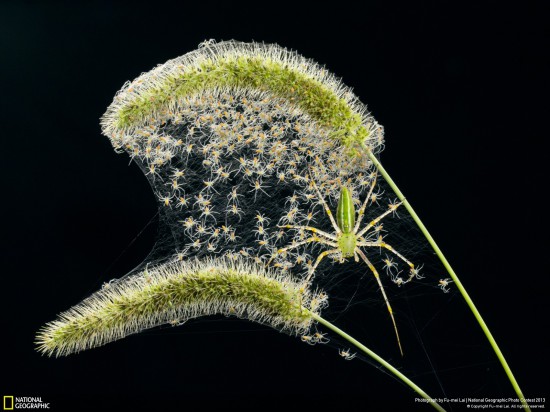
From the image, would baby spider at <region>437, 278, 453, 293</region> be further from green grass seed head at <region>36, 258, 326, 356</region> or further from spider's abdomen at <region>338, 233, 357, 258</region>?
green grass seed head at <region>36, 258, 326, 356</region>

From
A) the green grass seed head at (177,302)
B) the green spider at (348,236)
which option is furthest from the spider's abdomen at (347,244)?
the green grass seed head at (177,302)

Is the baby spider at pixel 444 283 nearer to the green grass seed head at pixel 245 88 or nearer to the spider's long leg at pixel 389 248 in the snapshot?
the spider's long leg at pixel 389 248

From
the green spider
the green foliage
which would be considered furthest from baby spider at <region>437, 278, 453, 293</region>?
the green foliage

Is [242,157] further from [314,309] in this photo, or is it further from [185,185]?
[314,309]

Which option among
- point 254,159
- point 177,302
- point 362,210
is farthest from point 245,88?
point 177,302

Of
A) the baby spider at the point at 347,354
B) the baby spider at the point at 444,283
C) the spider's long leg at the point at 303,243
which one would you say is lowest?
the baby spider at the point at 347,354

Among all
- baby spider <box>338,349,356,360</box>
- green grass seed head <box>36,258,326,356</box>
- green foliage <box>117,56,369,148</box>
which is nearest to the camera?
green grass seed head <box>36,258,326,356</box>

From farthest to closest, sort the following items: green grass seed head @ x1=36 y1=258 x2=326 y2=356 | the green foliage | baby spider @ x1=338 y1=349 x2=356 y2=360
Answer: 1. baby spider @ x1=338 y1=349 x2=356 y2=360
2. the green foliage
3. green grass seed head @ x1=36 y1=258 x2=326 y2=356

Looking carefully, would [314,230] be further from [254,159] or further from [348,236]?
[254,159]
